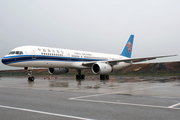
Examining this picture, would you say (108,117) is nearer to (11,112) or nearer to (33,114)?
(33,114)

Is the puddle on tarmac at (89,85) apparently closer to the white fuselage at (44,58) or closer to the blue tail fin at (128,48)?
the white fuselage at (44,58)

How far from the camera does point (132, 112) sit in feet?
17.9

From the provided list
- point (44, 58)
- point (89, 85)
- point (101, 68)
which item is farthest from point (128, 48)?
point (89, 85)

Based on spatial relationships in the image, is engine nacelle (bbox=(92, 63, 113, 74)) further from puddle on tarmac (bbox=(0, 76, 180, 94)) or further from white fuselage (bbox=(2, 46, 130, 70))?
puddle on tarmac (bbox=(0, 76, 180, 94))

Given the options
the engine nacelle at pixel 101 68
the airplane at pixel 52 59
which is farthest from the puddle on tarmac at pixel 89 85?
the engine nacelle at pixel 101 68

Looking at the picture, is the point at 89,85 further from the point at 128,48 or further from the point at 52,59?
the point at 128,48

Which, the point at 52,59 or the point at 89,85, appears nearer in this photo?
the point at 89,85

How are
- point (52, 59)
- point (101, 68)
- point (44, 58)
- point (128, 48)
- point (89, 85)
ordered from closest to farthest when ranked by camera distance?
point (89, 85) < point (44, 58) < point (52, 59) < point (101, 68) < point (128, 48)

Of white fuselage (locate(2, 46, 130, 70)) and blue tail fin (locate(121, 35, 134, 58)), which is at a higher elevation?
blue tail fin (locate(121, 35, 134, 58))

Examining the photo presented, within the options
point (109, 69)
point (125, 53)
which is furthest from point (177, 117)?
point (125, 53)

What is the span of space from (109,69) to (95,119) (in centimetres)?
2023

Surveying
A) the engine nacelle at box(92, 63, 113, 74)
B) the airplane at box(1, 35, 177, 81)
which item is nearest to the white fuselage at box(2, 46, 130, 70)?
the airplane at box(1, 35, 177, 81)

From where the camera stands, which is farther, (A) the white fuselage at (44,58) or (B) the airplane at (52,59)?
(B) the airplane at (52,59)

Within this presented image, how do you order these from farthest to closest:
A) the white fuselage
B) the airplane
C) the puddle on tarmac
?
1. the airplane
2. the white fuselage
3. the puddle on tarmac
